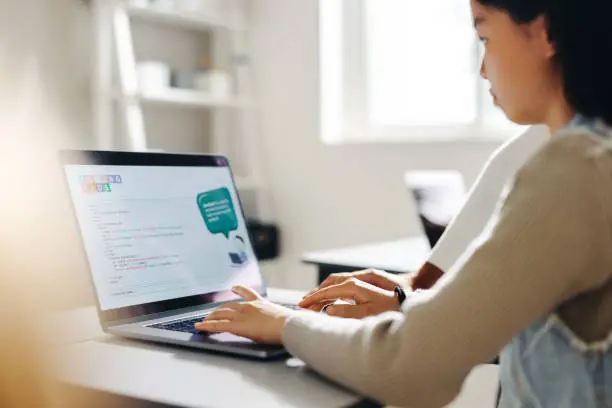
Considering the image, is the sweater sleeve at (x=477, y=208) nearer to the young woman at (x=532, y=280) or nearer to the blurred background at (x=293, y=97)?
the young woman at (x=532, y=280)

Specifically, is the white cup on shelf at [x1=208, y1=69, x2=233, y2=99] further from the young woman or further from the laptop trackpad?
the young woman

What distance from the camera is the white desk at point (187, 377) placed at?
2.39ft

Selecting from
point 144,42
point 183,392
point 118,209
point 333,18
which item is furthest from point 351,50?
point 183,392

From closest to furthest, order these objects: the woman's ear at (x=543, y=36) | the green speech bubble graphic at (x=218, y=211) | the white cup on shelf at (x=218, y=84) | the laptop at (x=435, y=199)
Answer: the woman's ear at (x=543, y=36) → the green speech bubble graphic at (x=218, y=211) → the laptop at (x=435, y=199) → the white cup on shelf at (x=218, y=84)

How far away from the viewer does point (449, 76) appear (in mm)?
3285

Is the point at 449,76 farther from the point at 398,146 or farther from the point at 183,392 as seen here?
the point at 183,392

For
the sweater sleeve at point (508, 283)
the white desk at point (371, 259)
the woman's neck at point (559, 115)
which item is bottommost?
the white desk at point (371, 259)

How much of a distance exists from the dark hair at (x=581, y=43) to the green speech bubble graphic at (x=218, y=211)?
0.64 m

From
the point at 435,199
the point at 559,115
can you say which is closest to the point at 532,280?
the point at 559,115

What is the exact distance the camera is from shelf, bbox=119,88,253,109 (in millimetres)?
3070

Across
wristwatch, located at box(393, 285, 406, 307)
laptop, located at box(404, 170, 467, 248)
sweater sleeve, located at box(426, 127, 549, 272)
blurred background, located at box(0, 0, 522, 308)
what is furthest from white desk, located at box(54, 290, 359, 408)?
blurred background, located at box(0, 0, 522, 308)

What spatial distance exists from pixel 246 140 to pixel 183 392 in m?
2.89

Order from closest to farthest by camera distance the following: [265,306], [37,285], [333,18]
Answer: [37,285], [265,306], [333,18]

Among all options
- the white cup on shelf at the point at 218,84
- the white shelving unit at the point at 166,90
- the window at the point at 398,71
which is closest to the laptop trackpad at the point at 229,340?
the white shelving unit at the point at 166,90
